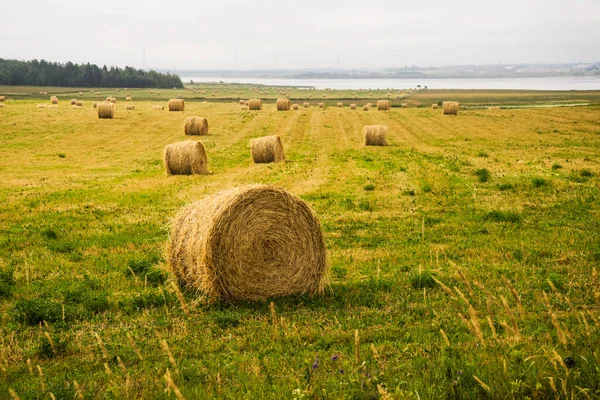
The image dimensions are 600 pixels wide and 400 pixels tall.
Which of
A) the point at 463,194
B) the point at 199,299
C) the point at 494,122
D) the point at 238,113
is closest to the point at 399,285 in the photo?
the point at 199,299

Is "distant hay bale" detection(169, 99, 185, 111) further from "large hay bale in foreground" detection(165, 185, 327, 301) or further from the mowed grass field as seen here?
"large hay bale in foreground" detection(165, 185, 327, 301)

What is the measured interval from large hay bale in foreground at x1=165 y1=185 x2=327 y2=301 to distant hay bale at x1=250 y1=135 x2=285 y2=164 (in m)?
19.1

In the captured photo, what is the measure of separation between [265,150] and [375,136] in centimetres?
1069

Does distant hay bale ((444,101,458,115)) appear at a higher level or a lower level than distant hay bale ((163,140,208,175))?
higher

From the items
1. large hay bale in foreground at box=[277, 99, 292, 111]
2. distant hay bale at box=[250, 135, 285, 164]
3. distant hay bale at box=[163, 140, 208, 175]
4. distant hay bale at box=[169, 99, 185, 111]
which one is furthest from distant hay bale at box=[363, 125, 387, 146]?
distant hay bale at box=[169, 99, 185, 111]

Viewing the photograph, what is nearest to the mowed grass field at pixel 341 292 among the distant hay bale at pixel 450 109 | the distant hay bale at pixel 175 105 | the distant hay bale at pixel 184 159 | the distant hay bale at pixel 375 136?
the distant hay bale at pixel 184 159

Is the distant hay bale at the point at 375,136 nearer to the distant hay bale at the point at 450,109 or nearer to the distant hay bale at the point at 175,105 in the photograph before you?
the distant hay bale at the point at 450,109

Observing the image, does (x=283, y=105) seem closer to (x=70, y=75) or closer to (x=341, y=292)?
(x=341, y=292)

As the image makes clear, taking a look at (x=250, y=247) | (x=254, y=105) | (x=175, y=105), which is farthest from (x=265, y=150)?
(x=254, y=105)

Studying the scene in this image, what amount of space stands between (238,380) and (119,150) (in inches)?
1320

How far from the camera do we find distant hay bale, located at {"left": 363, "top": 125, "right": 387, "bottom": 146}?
3781 cm

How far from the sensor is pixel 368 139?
38125 mm

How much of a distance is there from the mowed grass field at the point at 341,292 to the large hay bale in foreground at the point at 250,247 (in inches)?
14.3

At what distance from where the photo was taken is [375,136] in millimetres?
37844
